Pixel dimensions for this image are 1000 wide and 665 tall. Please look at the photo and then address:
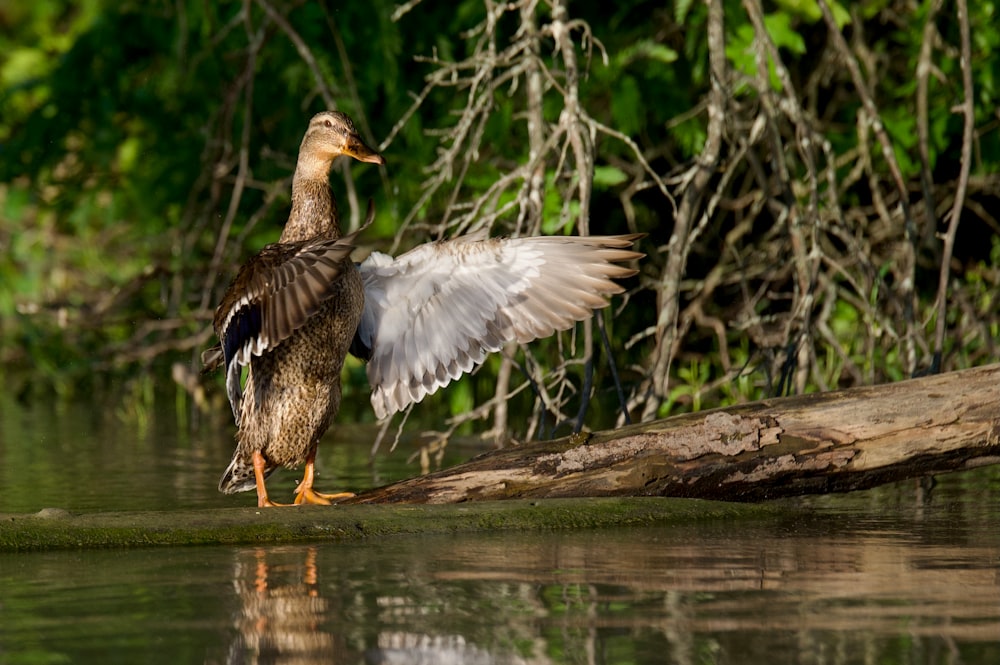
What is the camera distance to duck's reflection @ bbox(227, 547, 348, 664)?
2.92 meters

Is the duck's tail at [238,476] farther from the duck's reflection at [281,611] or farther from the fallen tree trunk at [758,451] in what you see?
the duck's reflection at [281,611]

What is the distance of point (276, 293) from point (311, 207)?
90cm

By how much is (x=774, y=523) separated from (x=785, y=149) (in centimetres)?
368

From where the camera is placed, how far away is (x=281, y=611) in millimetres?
3320

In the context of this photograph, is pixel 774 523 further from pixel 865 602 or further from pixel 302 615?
pixel 302 615

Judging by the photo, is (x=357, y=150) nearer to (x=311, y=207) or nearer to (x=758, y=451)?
(x=311, y=207)

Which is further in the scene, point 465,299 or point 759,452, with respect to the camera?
point 465,299

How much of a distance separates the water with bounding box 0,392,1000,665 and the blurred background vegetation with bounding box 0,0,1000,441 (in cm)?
168

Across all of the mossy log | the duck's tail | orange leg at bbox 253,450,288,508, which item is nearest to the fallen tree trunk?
the mossy log

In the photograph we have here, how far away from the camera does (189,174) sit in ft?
29.5

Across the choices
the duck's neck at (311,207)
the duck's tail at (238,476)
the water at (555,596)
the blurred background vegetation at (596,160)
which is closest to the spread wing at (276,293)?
the duck's neck at (311,207)

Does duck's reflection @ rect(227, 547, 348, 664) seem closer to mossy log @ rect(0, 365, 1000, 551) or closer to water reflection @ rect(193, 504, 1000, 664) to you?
water reflection @ rect(193, 504, 1000, 664)

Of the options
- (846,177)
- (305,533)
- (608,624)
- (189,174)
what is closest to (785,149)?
(846,177)

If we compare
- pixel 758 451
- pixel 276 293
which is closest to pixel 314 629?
pixel 276 293
